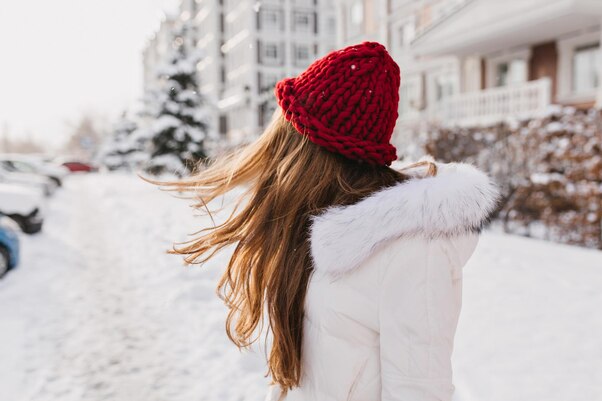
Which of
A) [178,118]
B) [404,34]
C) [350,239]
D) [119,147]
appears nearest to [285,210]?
[350,239]

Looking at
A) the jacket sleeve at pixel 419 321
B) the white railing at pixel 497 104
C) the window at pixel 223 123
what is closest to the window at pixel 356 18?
the white railing at pixel 497 104

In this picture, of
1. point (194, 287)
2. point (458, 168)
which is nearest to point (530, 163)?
point (194, 287)

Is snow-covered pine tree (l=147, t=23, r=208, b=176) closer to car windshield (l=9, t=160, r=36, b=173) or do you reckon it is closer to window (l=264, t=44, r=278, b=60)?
car windshield (l=9, t=160, r=36, b=173)

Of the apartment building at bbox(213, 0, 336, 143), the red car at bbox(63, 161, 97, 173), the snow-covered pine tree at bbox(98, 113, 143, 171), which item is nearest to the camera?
the apartment building at bbox(213, 0, 336, 143)

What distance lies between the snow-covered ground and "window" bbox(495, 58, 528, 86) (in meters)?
12.1

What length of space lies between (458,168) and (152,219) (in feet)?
40.9

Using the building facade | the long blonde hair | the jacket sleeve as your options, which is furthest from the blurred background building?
the jacket sleeve

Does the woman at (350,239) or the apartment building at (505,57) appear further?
the apartment building at (505,57)

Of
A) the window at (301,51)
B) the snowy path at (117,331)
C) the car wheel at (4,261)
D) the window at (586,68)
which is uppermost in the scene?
the window at (301,51)

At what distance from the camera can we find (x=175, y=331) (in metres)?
5.29

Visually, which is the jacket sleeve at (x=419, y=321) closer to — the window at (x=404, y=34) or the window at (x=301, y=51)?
the window at (x=404, y=34)

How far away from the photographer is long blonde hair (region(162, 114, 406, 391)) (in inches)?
58.1

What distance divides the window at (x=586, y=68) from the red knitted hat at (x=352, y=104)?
1754 cm

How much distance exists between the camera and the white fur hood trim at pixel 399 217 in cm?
126
